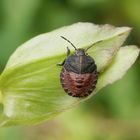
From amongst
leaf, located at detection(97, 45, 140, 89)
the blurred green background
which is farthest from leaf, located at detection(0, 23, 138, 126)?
the blurred green background

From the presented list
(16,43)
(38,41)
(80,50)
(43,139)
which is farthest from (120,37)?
(16,43)

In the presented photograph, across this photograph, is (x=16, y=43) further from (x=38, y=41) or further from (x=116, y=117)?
(x=38, y=41)

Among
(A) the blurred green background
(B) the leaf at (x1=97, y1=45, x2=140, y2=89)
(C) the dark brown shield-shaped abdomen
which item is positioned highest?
(B) the leaf at (x1=97, y1=45, x2=140, y2=89)

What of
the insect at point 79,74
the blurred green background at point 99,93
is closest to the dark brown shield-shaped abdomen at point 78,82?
the insect at point 79,74

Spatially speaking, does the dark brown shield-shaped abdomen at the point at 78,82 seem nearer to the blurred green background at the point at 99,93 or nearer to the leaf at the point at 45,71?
the leaf at the point at 45,71

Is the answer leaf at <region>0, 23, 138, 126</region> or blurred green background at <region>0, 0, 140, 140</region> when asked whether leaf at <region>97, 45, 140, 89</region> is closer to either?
leaf at <region>0, 23, 138, 126</region>

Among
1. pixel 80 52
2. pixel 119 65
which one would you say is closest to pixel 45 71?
pixel 80 52
